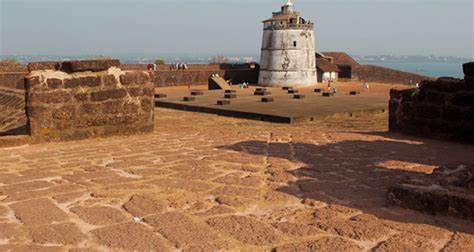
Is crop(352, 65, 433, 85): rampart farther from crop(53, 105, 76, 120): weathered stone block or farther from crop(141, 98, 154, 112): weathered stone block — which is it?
crop(53, 105, 76, 120): weathered stone block

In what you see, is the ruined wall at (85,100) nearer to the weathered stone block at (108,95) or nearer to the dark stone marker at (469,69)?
the weathered stone block at (108,95)

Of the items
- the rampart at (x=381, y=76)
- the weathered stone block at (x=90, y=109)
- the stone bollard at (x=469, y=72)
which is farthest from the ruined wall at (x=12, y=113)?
the rampart at (x=381, y=76)

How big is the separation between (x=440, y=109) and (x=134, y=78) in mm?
4951

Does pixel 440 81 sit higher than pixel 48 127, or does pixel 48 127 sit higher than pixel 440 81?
pixel 440 81

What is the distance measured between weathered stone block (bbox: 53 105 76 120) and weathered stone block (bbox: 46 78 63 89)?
1.05 ft

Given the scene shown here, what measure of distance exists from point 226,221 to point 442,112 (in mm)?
5607

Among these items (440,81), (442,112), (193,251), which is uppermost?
(440,81)

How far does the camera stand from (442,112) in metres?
7.67

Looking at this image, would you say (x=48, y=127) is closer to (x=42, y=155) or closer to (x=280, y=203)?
(x=42, y=155)

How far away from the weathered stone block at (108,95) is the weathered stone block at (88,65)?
353mm

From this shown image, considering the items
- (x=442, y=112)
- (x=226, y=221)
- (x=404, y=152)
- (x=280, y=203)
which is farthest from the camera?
(x=442, y=112)

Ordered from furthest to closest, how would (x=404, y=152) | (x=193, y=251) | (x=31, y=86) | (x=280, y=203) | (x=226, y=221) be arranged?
(x=31, y=86)
(x=404, y=152)
(x=280, y=203)
(x=226, y=221)
(x=193, y=251)

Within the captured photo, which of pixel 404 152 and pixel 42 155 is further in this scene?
pixel 404 152

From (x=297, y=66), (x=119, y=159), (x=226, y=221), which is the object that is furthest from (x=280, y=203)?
(x=297, y=66)
